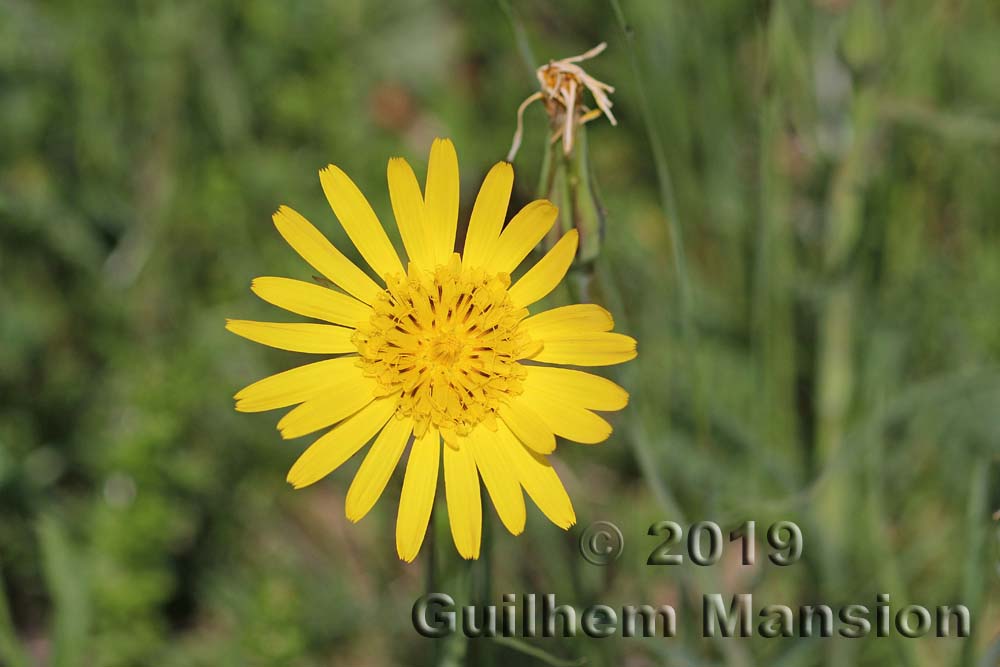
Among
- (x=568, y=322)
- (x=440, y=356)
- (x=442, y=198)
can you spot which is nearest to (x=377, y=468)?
(x=440, y=356)

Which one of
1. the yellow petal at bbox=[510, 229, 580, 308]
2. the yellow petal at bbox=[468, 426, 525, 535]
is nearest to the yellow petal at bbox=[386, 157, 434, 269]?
the yellow petal at bbox=[510, 229, 580, 308]

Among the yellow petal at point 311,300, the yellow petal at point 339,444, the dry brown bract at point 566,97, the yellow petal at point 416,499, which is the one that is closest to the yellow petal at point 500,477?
the yellow petal at point 416,499

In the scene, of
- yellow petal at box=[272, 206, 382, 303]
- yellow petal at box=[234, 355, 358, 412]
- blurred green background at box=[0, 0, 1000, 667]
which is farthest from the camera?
blurred green background at box=[0, 0, 1000, 667]

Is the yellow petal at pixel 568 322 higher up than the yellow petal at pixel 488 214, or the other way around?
the yellow petal at pixel 488 214

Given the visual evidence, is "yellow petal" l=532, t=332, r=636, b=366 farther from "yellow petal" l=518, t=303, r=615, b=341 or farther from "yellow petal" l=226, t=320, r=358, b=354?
"yellow petal" l=226, t=320, r=358, b=354

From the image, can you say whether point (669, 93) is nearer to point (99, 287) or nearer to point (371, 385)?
point (371, 385)

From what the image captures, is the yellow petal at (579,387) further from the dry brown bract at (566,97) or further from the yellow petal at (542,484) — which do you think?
the dry brown bract at (566,97)
